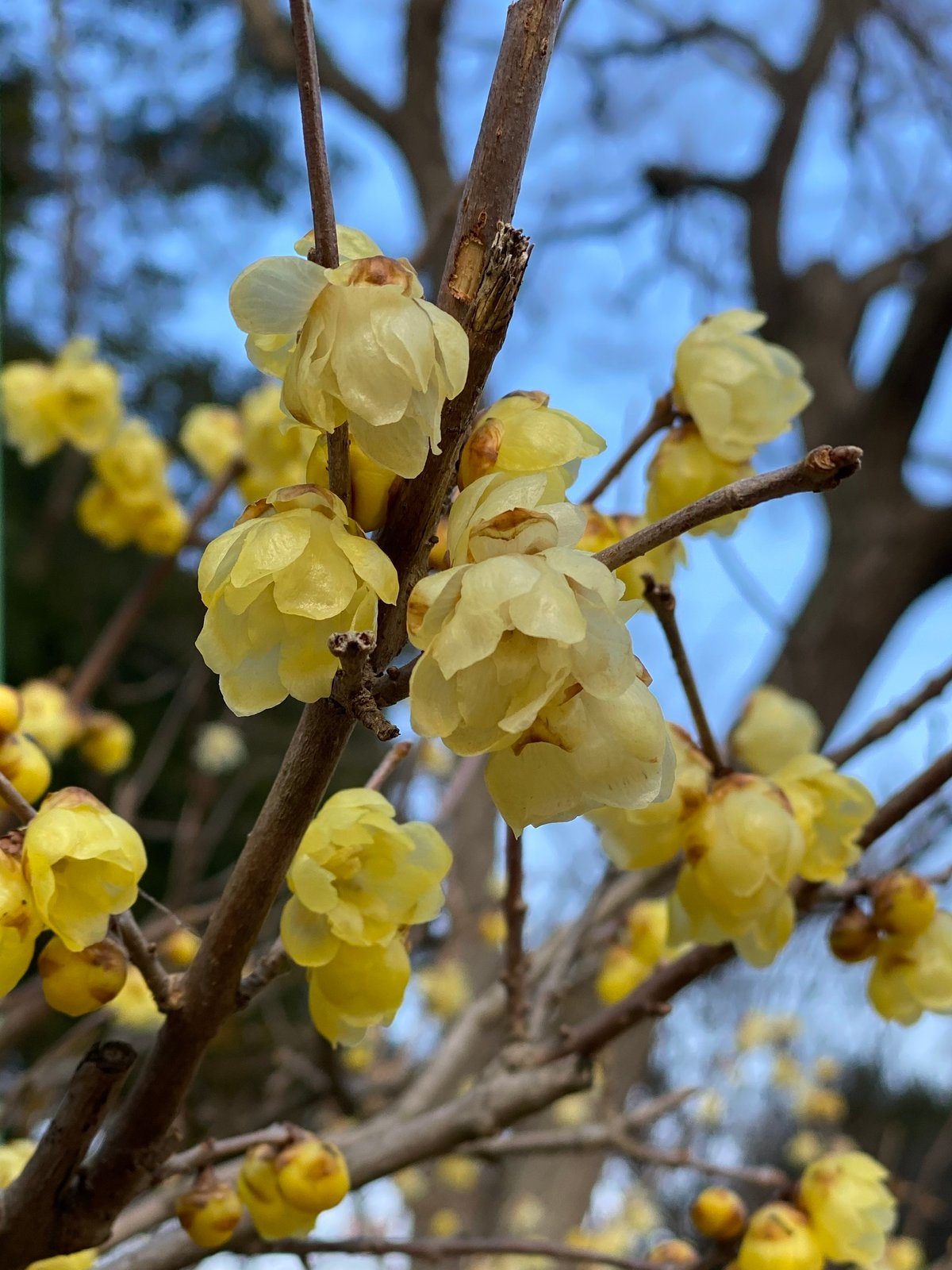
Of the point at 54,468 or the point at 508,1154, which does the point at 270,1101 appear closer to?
the point at 508,1154

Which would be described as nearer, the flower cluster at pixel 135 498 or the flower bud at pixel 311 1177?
the flower bud at pixel 311 1177

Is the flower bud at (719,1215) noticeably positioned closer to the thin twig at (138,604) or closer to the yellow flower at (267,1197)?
the yellow flower at (267,1197)

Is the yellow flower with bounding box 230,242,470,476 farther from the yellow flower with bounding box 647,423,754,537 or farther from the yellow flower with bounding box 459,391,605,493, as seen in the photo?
the yellow flower with bounding box 647,423,754,537

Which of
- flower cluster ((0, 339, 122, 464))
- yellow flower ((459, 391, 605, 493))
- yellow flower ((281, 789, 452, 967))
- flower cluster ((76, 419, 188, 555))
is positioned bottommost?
yellow flower ((281, 789, 452, 967))

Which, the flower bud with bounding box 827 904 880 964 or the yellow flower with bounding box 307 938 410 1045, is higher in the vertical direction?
the flower bud with bounding box 827 904 880 964

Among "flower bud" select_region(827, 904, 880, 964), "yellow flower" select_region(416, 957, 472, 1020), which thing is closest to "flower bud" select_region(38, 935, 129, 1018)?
"flower bud" select_region(827, 904, 880, 964)

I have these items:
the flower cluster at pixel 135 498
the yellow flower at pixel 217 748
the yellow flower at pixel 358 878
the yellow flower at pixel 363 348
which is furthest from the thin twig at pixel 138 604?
the yellow flower at pixel 363 348

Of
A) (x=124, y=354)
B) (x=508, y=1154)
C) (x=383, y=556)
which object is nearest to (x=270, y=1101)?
(x=508, y=1154)
